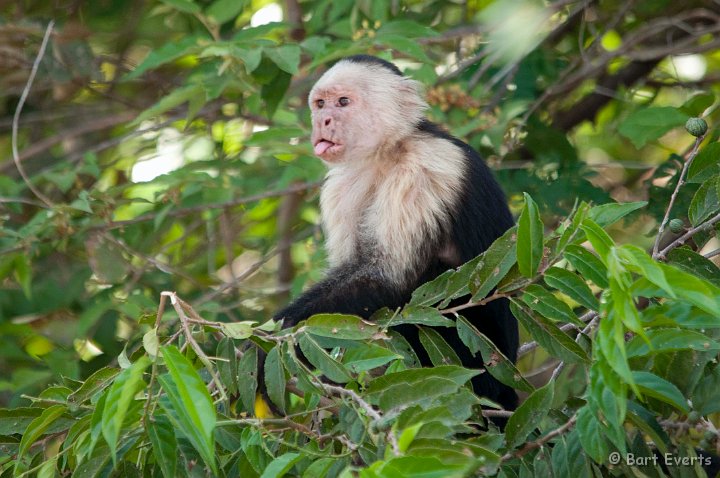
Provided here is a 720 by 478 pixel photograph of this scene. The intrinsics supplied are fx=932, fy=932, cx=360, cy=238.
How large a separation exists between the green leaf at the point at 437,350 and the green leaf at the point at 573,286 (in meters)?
0.41

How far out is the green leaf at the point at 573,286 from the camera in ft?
6.31

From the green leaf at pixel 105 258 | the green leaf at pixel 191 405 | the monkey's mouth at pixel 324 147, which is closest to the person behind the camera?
the green leaf at pixel 191 405

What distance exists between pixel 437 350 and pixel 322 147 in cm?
129

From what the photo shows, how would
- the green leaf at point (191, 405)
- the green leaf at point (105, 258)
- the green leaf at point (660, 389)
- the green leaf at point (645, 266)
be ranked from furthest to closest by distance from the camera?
1. the green leaf at point (105, 258)
2. the green leaf at point (660, 389)
3. the green leaf at point (191, 405)
4. the green leaf at point (645, 266)

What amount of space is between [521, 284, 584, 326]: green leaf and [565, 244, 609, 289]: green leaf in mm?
178

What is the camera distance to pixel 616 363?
153 centimetres

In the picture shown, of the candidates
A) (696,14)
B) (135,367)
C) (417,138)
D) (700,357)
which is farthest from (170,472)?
(696,14)

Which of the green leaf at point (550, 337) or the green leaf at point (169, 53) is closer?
the green leaf at point (550, 337)

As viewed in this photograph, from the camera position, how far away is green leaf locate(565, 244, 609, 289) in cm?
179

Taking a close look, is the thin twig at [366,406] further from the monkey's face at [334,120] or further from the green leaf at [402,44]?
the green leaf at [402,44]

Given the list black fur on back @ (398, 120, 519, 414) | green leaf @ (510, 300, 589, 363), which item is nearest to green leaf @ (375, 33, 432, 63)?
black fur on back @ (398, 120, 519, 414)

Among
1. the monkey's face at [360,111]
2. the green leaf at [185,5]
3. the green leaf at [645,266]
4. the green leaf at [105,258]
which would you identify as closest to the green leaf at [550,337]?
the green leaf at [645,266]

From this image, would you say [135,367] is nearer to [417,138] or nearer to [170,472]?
[170,472]

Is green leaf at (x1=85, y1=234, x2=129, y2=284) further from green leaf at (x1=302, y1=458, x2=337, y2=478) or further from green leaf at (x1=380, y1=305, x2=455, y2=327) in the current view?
green leaf at (x1=302, y1=458, x2=337, y2=478)
